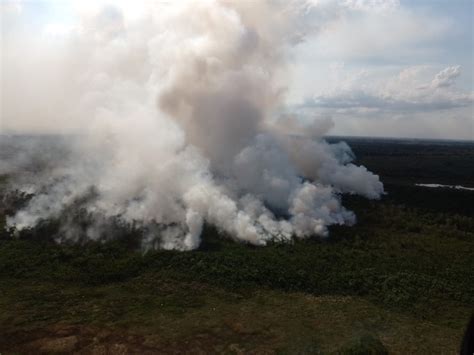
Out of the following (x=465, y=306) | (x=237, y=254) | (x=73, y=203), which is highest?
(x=73, y=203)

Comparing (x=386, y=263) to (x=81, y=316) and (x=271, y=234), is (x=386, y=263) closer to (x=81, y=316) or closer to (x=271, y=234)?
(x=271, y=234)

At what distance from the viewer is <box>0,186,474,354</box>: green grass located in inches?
1236

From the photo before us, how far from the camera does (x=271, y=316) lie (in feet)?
113

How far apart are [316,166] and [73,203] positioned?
44.7 metres

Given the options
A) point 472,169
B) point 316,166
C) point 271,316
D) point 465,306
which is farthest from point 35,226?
point 472,169

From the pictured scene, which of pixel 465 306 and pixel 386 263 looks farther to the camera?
pixel 386 263

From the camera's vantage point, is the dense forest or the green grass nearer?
the dense forest

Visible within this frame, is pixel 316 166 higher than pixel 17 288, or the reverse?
pixel 316 166

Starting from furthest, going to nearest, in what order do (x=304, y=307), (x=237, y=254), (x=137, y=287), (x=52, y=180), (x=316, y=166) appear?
(x=316, y=166) → (x=52, y=180) → (x=237, y=254) → (x=137, y=287) → (x=304, y=307)

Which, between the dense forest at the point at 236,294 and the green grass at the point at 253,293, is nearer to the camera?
the dense forest at the point at 236,294

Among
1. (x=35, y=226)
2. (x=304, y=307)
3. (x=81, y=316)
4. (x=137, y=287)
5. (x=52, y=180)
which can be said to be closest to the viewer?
(x=81, y=316)

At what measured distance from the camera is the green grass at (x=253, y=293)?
31406 mm

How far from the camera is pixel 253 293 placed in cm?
3844

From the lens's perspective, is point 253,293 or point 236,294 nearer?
point 236,294
